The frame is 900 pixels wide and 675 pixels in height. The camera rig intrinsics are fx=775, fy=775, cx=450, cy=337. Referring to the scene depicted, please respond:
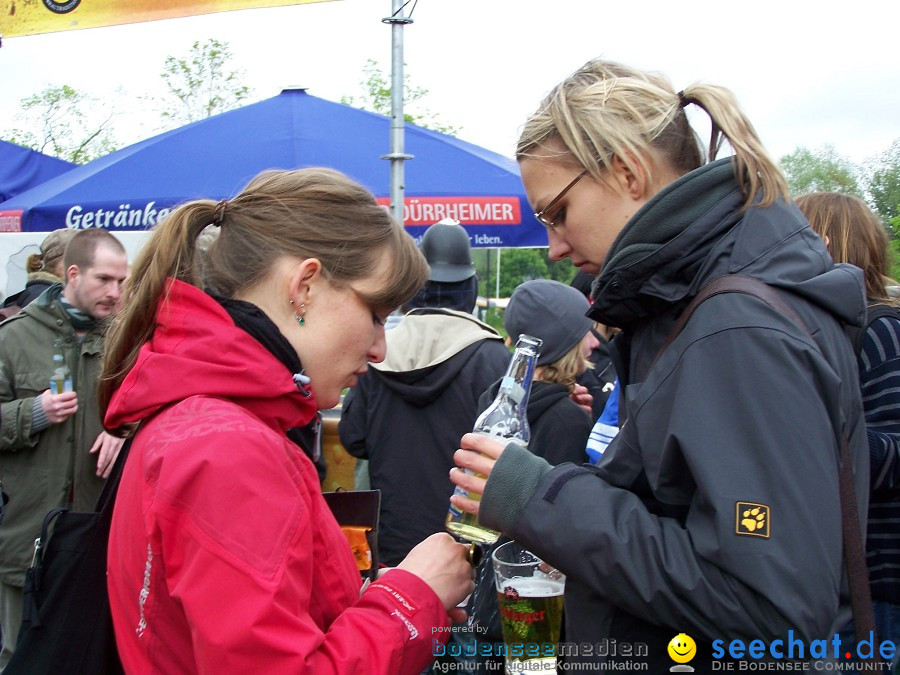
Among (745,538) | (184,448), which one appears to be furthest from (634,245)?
(184,448)

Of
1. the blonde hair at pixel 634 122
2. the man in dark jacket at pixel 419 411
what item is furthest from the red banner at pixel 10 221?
the blonde hair at pixel 634 122

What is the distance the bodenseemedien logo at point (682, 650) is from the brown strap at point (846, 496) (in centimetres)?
30

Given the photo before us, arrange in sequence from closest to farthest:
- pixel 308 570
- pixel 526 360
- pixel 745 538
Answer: pixel 745 538
pixel 308 570
pixel 526 360

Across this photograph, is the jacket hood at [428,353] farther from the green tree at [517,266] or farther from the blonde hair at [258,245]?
the green tree at [517,266]

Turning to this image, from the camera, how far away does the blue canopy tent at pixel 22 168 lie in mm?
10672

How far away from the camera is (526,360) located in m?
1.88

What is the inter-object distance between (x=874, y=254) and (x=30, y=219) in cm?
639

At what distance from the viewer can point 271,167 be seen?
6.27m

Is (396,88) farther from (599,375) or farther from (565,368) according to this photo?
(565,368)

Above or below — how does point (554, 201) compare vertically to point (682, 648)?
above

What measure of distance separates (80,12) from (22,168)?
4.21 meters

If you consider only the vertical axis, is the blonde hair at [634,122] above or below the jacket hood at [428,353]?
above

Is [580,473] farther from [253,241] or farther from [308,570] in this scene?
[253,241]

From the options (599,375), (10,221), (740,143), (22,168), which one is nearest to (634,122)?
(740,143)
